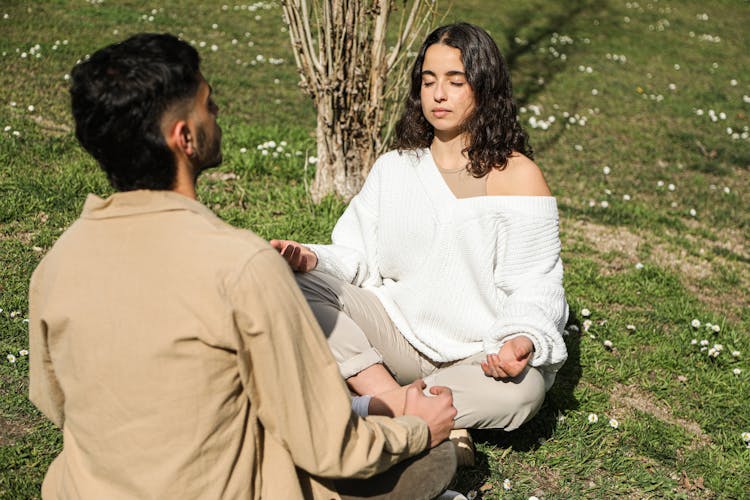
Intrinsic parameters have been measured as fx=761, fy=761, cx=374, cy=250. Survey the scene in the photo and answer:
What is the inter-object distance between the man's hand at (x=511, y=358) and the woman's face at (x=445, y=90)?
3.42 ft

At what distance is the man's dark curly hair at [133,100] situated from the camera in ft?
5.89

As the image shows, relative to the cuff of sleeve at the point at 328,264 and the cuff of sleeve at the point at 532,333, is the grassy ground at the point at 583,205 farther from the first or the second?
the cuff of sleeve at the point at 328,264

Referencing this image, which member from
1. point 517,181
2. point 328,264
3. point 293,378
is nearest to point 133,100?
point 293,378

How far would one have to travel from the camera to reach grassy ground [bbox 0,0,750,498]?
3.53 m

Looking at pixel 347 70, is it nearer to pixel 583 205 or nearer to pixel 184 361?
pixel 583 205

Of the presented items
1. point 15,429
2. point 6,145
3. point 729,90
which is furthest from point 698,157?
point 15,429

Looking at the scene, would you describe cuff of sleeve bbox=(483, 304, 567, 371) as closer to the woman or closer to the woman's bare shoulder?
the woman

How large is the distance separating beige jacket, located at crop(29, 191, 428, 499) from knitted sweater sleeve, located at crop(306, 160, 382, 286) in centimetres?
155

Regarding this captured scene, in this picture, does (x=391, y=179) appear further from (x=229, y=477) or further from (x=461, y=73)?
(x=229, y=477)

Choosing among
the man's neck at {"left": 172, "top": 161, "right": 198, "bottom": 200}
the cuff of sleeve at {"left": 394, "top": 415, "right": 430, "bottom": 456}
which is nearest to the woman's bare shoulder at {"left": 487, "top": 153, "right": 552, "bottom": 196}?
the cuff of sleeve at {"left": 394, "top": 415, "right": 430, "bottom": 456}

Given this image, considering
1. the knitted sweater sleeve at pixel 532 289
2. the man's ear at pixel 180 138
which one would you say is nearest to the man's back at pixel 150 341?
the man's ear at pixel 180 138

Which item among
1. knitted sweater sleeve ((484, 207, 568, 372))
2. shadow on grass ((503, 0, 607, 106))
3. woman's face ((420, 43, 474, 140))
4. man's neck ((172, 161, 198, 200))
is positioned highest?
man's neck ((172, 161, 198, 200))

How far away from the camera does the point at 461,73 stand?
335cm

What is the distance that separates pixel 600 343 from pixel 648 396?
1.64 ft
